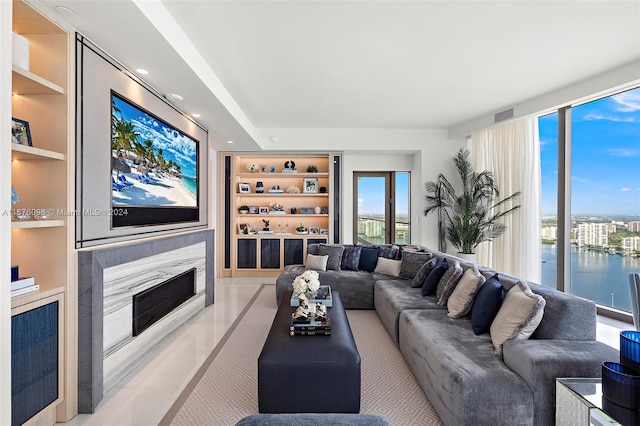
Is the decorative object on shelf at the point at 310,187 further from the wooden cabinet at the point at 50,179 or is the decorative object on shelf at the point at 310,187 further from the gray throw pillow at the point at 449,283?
the wooden cabinet at the point at 50,179

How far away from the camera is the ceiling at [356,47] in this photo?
91.7 inches

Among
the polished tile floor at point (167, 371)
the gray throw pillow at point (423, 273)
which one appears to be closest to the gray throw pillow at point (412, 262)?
the gray throw pillow at point (423, 273)

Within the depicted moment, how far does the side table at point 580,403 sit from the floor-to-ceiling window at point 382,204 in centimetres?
504

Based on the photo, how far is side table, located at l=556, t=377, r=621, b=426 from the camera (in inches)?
57.5

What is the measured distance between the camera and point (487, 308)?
94.3 inches

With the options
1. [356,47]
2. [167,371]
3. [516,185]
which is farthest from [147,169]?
[516,185]

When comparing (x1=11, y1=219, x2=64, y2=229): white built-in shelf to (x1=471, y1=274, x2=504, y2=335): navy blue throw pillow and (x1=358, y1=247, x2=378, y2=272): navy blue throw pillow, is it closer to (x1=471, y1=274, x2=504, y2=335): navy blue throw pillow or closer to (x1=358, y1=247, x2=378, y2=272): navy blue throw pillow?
(x1=471, y1=274, x2=504, y2=335): navy blue throw pillow

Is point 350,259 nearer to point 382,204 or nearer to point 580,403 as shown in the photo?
point 382,204

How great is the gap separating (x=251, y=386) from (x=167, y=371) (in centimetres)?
81

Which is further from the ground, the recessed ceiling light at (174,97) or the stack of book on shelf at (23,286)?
the recessed ceiling light at (174,97)

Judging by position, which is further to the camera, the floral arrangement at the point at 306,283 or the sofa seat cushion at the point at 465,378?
the floral arrangement at the point at 306,283

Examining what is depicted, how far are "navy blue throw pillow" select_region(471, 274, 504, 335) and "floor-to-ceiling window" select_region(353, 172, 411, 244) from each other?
4.24 meters

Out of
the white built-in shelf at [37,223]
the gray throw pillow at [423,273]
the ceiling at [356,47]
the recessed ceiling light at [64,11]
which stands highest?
the ceiling at [356,47]

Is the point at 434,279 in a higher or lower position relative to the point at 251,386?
higher
